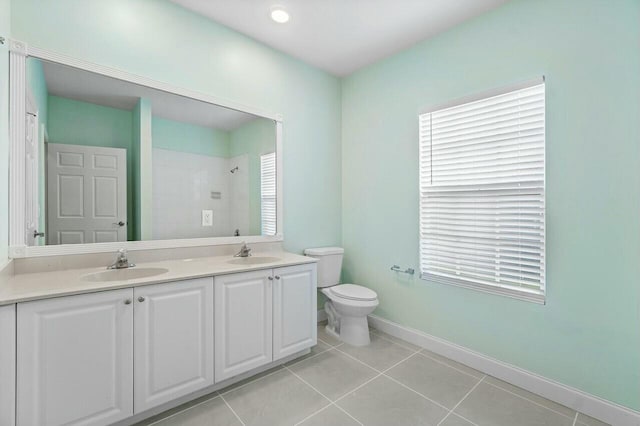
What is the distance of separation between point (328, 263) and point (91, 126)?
2130 millimetres

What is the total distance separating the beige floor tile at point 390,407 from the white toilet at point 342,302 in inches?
23.7

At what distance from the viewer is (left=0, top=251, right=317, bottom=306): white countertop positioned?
1240mm

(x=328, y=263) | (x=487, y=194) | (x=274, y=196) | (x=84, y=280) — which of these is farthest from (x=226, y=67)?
(x=487, y=194)

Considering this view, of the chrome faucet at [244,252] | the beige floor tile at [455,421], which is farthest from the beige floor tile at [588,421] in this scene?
the chrome faucet at [244,252]

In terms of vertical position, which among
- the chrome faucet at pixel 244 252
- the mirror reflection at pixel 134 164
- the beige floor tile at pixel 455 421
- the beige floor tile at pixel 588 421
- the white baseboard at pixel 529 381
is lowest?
the beige floor tile at pixel 588 421

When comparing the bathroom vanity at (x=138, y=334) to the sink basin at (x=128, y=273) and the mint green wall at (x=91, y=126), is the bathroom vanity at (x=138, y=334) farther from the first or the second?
the mint green wall at (x=91, y=126)

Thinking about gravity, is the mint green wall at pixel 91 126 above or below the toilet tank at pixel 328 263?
above

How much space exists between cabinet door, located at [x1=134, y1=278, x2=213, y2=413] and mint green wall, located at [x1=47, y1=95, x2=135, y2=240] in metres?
0.63

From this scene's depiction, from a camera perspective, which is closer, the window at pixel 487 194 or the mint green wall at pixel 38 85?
the mint green wall at pixel 38 85

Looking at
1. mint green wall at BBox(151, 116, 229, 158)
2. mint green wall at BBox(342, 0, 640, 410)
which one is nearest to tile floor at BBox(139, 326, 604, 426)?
mint green wall at BBox(342, 0, 640, 410)

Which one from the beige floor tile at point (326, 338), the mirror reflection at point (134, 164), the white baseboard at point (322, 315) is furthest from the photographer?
the white baseboard at point (322, 315)

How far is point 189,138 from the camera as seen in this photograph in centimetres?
221

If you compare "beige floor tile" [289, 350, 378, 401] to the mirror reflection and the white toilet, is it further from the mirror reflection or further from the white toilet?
the mirror reflection

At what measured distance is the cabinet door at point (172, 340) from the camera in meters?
1.49
